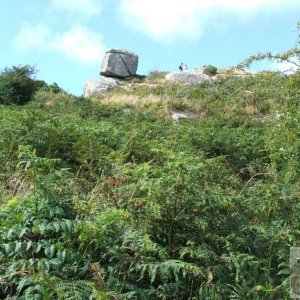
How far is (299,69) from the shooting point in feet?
23.9

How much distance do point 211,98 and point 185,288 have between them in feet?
61.3

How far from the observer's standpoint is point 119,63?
31.1 metres

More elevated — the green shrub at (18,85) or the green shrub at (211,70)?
the green shrub at (211,70)

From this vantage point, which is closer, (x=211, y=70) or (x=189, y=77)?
(x=189, y=77)

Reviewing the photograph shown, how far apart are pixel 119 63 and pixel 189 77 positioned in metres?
5.75

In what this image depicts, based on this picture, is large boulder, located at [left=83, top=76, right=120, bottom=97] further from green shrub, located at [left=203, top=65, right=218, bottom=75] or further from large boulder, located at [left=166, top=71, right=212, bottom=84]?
green shrub, located at [left=203, top=65, right=218, bottom=75]

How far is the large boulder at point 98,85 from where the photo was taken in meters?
27.0

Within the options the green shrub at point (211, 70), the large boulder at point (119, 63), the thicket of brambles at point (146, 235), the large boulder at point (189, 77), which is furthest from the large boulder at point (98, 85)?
the thicket of brambles at point (146, 235)

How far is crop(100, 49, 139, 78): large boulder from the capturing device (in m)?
30.9

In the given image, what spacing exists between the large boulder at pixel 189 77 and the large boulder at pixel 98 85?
321 cm

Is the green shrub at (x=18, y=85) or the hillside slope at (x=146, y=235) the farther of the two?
the green shrub at (x=18, y=85)

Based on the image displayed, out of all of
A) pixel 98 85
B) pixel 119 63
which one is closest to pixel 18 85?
pixel 98 85

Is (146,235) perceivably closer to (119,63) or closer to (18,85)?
(18,85)

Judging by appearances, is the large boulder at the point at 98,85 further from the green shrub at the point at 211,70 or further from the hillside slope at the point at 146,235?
the hillside slope at the point at 146,235
